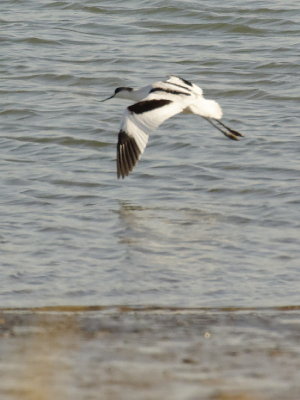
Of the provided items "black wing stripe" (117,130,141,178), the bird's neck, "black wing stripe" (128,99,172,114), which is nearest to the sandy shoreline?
"black wing stripe" (117,130,141,178)

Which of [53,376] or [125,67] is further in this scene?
[125,67]

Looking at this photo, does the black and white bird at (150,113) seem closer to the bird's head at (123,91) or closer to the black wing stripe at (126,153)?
the black wing stripe at (126,153)

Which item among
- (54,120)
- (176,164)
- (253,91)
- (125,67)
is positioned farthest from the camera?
(125,67)

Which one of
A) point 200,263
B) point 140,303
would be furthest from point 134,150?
point 140,303

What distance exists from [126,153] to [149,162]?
0.79 m

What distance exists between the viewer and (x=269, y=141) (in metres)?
8.97

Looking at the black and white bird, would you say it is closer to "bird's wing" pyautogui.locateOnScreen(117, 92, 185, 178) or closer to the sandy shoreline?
"bird's wing" pyautogui.locateOnScreen(117, 92, 185, 178)

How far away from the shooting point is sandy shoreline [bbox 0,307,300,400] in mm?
3832

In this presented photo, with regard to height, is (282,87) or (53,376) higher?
(53,376)

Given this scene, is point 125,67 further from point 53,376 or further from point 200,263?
point 53,376

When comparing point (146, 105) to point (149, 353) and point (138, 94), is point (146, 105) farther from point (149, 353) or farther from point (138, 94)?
point (149, 353)

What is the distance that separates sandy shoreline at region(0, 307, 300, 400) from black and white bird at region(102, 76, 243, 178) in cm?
268

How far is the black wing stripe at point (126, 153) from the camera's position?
7754mm

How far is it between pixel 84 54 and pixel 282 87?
2.61 metres
